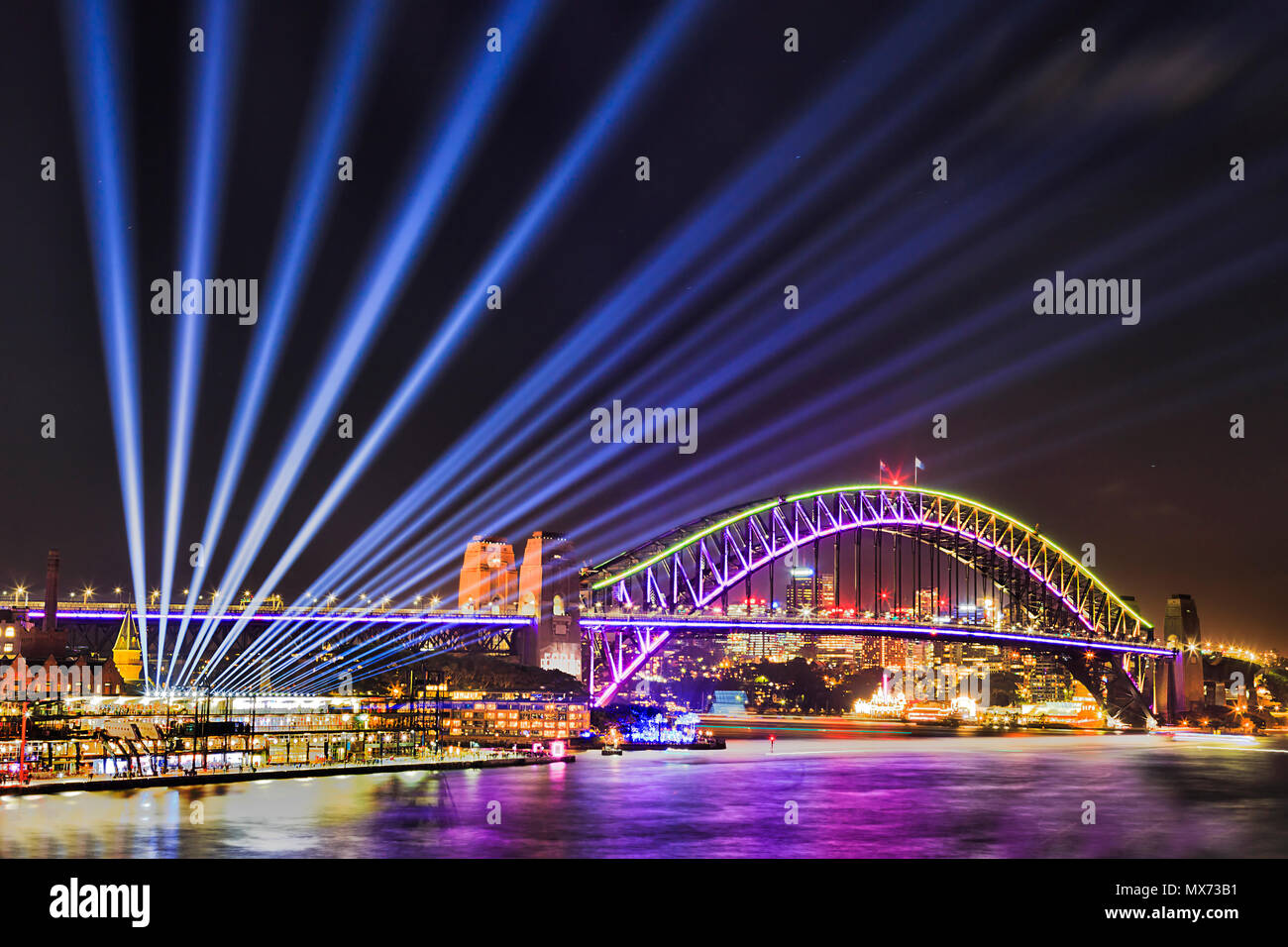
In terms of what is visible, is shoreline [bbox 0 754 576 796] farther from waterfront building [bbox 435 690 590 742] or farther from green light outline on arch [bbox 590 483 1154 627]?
green light outline on arch [bbox 590 483 1154 627]

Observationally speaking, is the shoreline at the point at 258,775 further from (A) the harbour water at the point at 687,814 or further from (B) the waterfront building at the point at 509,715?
(B) the waterfront building at the point at 509,715

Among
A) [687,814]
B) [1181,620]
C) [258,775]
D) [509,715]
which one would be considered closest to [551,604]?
[509,715]

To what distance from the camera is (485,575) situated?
5084 inches

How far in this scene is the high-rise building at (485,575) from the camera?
12338 centimetres

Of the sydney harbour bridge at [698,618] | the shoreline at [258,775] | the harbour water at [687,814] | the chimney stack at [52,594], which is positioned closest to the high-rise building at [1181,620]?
the sydney harbour bridge at [698,618]

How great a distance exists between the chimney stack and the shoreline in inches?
1203

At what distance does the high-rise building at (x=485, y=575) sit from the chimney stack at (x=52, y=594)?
35.8 m

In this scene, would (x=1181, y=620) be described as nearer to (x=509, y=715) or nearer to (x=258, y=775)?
(x=509, y=715)

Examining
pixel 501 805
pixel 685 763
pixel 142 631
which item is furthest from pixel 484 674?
pixel 501 805

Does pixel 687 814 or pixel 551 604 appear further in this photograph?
pixel 551 604

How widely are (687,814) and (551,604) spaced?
174ft
